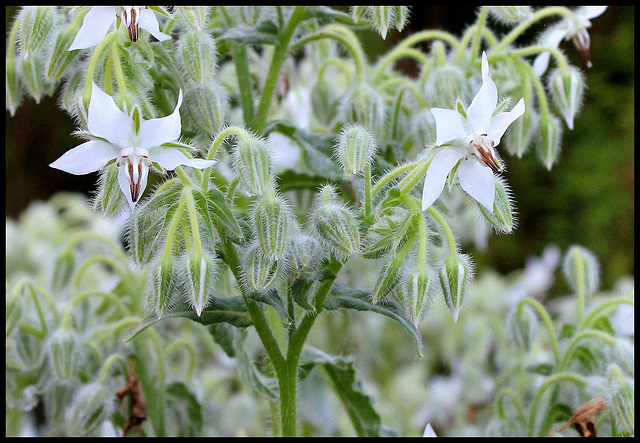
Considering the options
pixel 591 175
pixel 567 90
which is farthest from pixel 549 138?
pixel 591 175

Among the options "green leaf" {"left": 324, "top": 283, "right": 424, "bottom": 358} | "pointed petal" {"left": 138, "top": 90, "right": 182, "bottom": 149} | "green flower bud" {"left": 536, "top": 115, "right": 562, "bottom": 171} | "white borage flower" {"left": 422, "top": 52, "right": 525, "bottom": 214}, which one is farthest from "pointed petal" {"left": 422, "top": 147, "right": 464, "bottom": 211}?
"green flower bud" {"left": 536, "top": 115, "right": 562, "bottom": 171}

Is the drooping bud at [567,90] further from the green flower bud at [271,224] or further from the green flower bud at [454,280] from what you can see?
the green flower bud at [271,224]

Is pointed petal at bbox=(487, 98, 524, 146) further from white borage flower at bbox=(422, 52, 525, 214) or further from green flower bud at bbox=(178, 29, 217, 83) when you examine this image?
Result: green flower bud at bbox=(178, 29, 217, 83)

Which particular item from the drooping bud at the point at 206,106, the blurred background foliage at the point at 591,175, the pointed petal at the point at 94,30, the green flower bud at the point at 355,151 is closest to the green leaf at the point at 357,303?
the green flower bud at the point at 355,151

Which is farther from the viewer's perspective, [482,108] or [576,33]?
[576,33]

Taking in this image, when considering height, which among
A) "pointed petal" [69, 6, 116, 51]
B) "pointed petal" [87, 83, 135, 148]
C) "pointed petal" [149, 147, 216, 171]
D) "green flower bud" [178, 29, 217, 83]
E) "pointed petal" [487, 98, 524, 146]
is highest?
"pointed petal" [69, 6, 116, 51]

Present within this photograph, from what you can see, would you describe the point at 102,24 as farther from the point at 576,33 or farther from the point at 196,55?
the point at 576,33

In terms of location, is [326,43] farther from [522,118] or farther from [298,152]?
[522,118]
